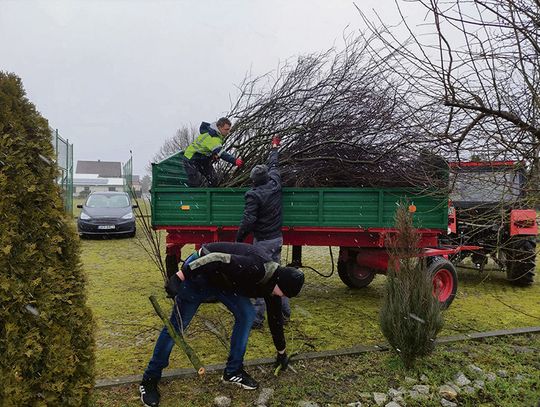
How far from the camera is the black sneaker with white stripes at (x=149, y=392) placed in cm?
309

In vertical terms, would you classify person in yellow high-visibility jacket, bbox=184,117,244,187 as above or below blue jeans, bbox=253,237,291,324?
above

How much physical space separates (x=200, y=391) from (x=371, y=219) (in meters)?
2.91

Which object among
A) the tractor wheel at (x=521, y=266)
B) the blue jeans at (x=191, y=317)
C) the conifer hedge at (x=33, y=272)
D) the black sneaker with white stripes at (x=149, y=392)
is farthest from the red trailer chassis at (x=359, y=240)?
the conifer hedge at (x=33, y=272)

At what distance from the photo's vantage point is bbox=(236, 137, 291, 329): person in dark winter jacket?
4.69 m

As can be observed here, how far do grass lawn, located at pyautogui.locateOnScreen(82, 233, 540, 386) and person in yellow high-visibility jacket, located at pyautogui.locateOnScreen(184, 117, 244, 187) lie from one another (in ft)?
5.69

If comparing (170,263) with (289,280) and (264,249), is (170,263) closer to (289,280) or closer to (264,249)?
(264,249)

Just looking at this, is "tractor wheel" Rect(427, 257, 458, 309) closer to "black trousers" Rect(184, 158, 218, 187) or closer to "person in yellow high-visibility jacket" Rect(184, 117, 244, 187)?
"person in yellow high-visibility jacket" Rect(184, 117, 244, 187)

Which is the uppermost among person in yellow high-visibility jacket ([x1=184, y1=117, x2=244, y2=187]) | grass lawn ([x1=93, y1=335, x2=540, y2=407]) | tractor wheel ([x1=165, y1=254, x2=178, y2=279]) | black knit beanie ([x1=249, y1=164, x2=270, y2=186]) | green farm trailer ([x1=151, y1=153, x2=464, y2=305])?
person in yellow high-visibility jacket ([x1=184, y1=117, x2=244, y2=187])

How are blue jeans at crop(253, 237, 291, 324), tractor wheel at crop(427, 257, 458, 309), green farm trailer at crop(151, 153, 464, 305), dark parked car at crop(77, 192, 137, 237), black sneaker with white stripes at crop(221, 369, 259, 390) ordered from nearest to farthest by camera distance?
black sneaker with white stripes at crop(221, 369, 259, 390) → blue jeans at crop(253, 237, 291, 324) → green farm trailer at crop(151, 153, 464, 305) → tractor wheel at crop(427, 257, 458, 309) → dark parked car at crop(77, 192, 137, 237)

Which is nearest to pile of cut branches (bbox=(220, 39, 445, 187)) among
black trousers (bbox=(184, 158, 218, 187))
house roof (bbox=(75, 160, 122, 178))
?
black trousers (bbox=(184, 158, 218, 187))

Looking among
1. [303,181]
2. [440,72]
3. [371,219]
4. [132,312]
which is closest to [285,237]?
[303,181]

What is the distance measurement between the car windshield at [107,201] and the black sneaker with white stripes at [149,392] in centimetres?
1081

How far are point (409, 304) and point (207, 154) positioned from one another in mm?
3227

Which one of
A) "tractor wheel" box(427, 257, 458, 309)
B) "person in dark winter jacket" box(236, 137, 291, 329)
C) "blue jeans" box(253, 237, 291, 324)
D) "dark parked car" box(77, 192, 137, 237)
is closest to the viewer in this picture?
"person in dark winter jacket" box(236, 137, 291, 329)
